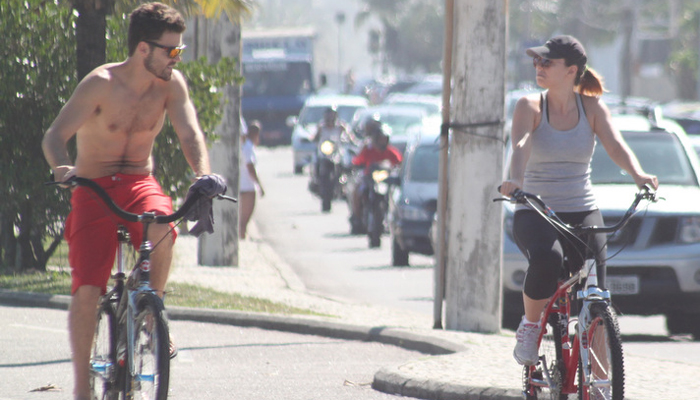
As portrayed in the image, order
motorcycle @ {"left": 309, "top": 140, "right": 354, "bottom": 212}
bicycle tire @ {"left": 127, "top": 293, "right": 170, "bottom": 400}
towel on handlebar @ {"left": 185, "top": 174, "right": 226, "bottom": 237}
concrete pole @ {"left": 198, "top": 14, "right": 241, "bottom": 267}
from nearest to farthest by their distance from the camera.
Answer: bicycle tire @ {"left": 127, "top": 293, "right": 170, "bottom": 400} → towel on handlebar @ {"left": 185, "top": 174, "right": 226, "bottom": 237} → concrete pole @ {"left": 198, "top": 14, "right": 241, "bottom": 267} → motorcycle @ {"left": 309, "top": 140, "right": 354, "bottom": 212}

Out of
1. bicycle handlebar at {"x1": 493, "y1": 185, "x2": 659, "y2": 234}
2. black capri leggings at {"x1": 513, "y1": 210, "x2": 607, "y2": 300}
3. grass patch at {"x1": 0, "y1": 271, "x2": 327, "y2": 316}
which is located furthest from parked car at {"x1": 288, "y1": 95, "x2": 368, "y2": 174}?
bicycle handlebar at {"x1": 493, "y1": 185, "x2": 659, "y2": 234}

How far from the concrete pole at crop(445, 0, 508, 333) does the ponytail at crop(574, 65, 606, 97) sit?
295cm

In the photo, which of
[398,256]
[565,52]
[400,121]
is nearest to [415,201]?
[398,256]

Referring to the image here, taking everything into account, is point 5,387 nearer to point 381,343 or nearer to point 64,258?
point 381,343

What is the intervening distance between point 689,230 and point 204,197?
5686 millimetres

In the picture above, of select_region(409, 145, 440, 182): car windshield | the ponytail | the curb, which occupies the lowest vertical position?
the curb

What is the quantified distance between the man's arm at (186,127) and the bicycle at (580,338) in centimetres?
129

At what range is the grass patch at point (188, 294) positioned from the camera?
10.7 metres

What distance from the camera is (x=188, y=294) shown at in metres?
11.3

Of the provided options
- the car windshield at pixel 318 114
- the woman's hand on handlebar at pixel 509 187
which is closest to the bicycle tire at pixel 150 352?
the woman's hand on handlebar at pixel 509 187

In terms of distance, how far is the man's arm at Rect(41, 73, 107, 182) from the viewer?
5352mm

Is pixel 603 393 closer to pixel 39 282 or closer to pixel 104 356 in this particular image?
pixel 104 356

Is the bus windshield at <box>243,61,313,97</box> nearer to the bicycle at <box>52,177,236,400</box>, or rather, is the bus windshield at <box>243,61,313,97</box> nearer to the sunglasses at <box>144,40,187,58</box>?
the sunglasses at <box>144,40,187,58</box>

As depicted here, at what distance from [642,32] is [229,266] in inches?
2627
